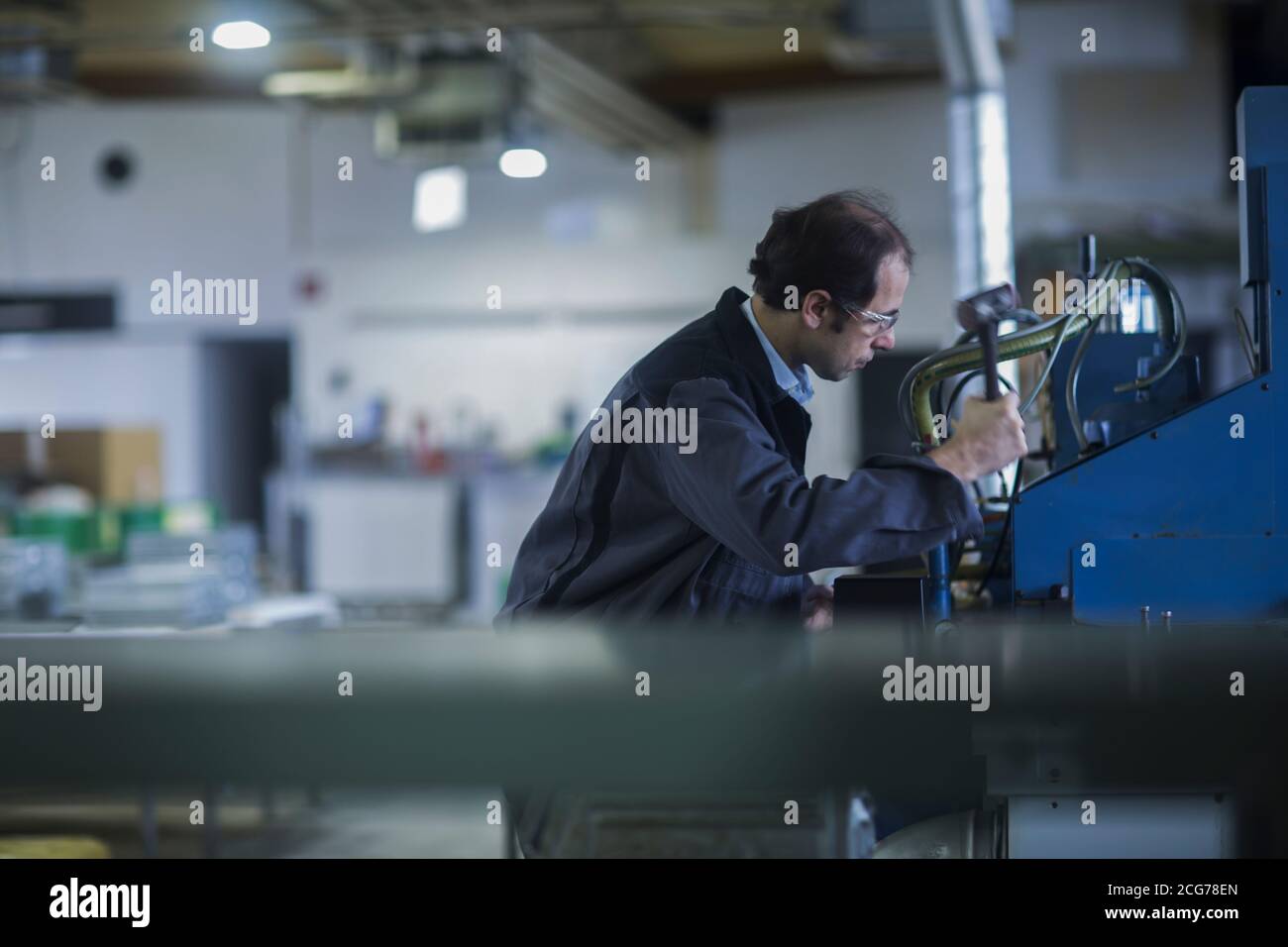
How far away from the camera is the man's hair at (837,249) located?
1645 mm

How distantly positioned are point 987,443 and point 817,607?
0.37 metres

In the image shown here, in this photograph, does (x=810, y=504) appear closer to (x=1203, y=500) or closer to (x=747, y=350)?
(x=747, y=350)

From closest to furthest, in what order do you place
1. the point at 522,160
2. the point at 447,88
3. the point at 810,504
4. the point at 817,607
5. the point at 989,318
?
the point at 810,504 → the point at 989,318 → the point at 817,607 → the point at 522,160 → the point at 447,88

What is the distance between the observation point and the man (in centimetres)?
151

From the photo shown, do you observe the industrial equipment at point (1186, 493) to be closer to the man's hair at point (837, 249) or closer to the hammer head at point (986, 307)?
the hammer head at point (986, 307)

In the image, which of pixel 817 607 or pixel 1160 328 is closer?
pixel 817 607

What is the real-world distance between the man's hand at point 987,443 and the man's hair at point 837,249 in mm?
223

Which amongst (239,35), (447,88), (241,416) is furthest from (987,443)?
(241,416)

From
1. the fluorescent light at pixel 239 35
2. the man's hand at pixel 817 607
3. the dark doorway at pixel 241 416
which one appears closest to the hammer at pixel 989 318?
the man's hand at pixel 817 607

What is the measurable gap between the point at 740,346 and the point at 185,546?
2263mm

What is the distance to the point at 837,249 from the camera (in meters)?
1.65

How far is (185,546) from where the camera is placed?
3508 millimetres

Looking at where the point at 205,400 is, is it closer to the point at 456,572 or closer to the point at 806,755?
the point at 456,572

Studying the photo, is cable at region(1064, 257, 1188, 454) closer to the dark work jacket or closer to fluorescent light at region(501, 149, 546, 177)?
the dark work jacket
